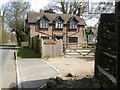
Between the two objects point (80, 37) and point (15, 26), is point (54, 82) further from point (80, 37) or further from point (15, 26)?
point (15, 26)

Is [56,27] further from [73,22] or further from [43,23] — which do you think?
[73,22]

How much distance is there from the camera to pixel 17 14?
3756 centimetres

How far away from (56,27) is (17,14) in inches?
454

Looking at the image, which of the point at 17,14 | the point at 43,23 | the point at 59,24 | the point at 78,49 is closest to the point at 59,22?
the point at 59,24

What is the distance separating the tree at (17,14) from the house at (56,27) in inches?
281

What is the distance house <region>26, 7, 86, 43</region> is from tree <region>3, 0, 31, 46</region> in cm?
714

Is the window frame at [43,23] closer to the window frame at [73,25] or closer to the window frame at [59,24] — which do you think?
the window frame at [59,24]

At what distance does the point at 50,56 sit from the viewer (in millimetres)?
15016

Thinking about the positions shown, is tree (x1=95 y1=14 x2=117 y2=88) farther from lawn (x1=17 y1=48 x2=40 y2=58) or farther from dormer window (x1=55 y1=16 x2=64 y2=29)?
dormer window (x1=55 y1=16 x2=64 y2=29)

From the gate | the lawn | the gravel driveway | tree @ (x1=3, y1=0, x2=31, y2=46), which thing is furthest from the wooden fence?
tree @ (x1=3, y1=0, x2=31, y2=46)

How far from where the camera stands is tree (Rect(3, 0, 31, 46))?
3769 cm

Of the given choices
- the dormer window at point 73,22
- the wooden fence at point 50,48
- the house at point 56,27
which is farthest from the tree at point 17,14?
the wooden fence at point 50,48

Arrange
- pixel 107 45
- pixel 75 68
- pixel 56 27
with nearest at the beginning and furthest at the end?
pixel 107 45, pixel 75 68, pixel 56 27

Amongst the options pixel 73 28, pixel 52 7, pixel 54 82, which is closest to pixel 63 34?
pixel 73 28
